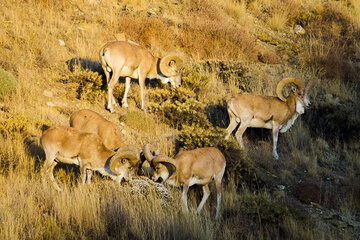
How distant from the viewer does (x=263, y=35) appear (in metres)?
21.8

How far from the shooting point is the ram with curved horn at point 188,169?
755 centimetres

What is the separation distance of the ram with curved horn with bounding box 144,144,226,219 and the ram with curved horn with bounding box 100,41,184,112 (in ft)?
17.6

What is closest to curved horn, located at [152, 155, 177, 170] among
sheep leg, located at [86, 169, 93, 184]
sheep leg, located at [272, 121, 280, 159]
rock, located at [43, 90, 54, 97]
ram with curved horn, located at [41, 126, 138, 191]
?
ram with curved horn, located at [41, 126, 138, 191]

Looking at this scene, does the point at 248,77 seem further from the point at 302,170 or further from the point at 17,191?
the point at 17,191

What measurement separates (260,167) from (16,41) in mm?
9873

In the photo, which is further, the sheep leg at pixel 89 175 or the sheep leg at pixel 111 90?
the sheep leg at pixel 111 90

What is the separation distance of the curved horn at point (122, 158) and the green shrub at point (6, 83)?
5684mm

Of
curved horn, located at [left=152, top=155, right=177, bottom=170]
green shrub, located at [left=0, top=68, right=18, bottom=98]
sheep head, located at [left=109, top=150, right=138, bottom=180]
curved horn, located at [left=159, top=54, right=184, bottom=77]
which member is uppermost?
curved horn, located at [left=152, top=155, right=177, bottom=170]

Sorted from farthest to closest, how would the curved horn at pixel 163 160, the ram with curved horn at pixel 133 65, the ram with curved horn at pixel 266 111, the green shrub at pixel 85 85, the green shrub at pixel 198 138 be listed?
the green shrub at pixel 85 85 < the ram with curved horn at pixel 133 65 < the ram with curved horn at pixel 266 111 < the green shrub at pixel 198 138 < the curved horn at pixel 163 160

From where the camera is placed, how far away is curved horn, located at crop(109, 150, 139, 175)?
7.89 metres

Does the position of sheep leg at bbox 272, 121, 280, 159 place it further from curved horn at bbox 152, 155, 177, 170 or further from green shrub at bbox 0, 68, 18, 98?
green shrub at bbox 0, 68, 18, 98

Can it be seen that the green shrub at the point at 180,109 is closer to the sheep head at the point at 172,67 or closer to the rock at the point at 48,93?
the sheep head at the point at 172,67

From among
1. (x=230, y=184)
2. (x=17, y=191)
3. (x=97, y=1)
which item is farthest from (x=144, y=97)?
(x=97, y=1)

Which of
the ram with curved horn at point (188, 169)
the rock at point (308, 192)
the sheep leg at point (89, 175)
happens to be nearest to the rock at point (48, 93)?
the sheep leg at point (89, 175)
